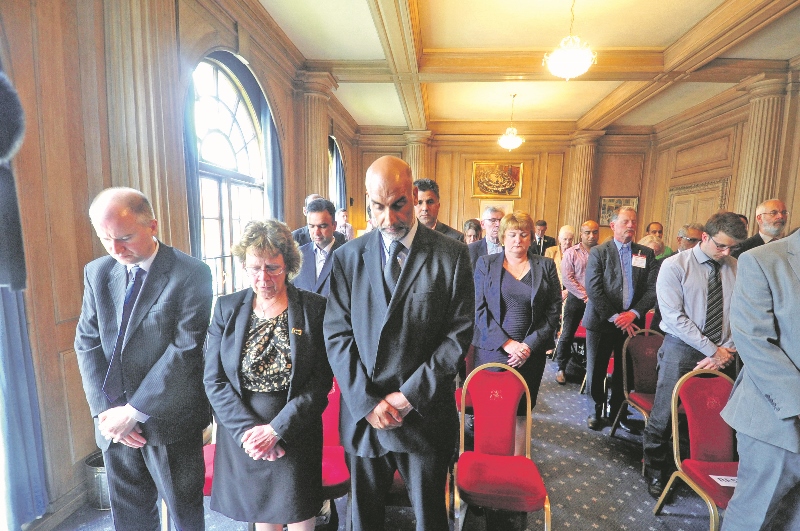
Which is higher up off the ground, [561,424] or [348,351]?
[348,351]

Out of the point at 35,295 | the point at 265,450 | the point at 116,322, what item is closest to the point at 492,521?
the point at 265,450

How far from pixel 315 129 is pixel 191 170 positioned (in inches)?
104

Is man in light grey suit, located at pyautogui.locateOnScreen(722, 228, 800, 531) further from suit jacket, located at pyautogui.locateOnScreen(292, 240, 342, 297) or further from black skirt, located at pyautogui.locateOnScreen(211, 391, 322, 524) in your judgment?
suit jacket, located at pyautogui.locateOnScreen(292, 240, 342, 297)

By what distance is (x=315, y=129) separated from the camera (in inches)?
214

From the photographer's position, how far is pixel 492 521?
2068mm

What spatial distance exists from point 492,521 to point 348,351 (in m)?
1.42

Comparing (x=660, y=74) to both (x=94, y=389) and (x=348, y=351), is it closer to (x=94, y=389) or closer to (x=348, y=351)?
(x=348, y=351)

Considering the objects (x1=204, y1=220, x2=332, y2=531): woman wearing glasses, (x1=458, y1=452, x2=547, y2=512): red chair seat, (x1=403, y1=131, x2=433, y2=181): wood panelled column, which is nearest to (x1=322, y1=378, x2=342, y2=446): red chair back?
(x1=204, y1=220, x2=332, y2=531): woman wearing glasses

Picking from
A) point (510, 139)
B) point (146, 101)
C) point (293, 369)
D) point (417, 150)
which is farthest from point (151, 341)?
point (417, 150)

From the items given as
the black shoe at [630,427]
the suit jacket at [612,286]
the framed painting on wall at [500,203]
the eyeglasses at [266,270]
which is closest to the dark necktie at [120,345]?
the eyeglasses at [266,270]

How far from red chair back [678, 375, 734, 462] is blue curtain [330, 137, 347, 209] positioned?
296 inches

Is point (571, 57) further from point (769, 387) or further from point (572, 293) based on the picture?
point (769, 387)

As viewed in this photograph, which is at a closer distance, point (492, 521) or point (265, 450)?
point (265, 450)

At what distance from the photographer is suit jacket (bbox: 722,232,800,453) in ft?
4.87
